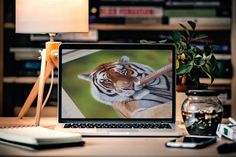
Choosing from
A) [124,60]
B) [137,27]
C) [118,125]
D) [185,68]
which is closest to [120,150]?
[118,125]

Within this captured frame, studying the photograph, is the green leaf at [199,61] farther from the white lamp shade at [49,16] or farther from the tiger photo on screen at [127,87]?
the white lamp shade at [49,16]

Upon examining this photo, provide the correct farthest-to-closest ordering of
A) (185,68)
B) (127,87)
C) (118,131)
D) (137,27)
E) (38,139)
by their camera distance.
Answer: (137,27) → (185,68) → (127,87) → (118,131) → (38,139)

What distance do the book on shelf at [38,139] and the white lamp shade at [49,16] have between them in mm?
475

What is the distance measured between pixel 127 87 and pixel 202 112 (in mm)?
260

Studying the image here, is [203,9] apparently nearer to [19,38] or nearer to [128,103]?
[19,38]

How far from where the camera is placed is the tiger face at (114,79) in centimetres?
178

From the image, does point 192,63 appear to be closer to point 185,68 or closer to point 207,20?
point 185,68

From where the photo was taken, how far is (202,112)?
5.48 feet

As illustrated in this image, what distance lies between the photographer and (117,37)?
3215mm

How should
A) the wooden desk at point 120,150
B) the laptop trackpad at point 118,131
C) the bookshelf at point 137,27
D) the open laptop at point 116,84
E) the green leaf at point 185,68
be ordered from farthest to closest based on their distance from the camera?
the bookshelf at point 137,27 → the green leaf at point 185,68 → the open laptop at point 116,84 → the laptop trackpad at point 118,131 → the wooden desk at point 120,150

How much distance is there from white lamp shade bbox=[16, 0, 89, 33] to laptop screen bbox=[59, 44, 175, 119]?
147mm

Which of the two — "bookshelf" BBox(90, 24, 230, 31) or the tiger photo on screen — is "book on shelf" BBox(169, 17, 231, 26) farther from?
the tiger photo on screen

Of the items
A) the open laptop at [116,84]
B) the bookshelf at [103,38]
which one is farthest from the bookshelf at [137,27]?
the open laptop at [116,84]

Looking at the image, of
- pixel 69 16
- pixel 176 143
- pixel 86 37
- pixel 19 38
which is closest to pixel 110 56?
pixel 69 16
